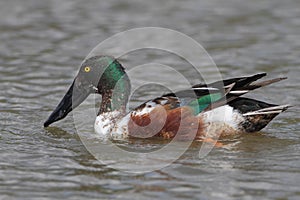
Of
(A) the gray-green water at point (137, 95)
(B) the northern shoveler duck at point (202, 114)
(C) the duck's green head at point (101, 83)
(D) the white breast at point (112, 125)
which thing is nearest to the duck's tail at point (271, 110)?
(B) the northern shoveler duck at point (202, 114)

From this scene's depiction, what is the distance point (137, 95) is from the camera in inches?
370

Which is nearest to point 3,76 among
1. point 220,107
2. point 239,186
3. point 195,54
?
point 195,54

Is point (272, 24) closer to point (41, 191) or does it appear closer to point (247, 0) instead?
point (247, 0)

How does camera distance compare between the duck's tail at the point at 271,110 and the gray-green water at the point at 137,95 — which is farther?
the duck's tail at the point at 271,110

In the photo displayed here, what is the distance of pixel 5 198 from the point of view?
6.07 metres

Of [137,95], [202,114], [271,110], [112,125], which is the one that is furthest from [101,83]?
[271,110]

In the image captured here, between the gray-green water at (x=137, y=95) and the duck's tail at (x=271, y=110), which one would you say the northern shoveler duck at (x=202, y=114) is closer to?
the duck's tail at (x=271, y=110)

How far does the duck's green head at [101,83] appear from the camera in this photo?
25.8 feet

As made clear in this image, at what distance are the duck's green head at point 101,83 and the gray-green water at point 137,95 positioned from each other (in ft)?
0.98

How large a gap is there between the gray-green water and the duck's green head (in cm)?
30

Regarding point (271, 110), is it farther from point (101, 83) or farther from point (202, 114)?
point (101, 83)

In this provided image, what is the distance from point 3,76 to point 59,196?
440 cm

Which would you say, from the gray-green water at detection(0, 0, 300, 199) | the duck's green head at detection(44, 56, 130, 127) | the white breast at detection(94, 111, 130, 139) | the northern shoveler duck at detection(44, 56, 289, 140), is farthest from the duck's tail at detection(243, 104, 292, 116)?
the duck's green head at detection(44, 56, 130, 127)

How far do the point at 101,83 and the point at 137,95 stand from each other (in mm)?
1514
